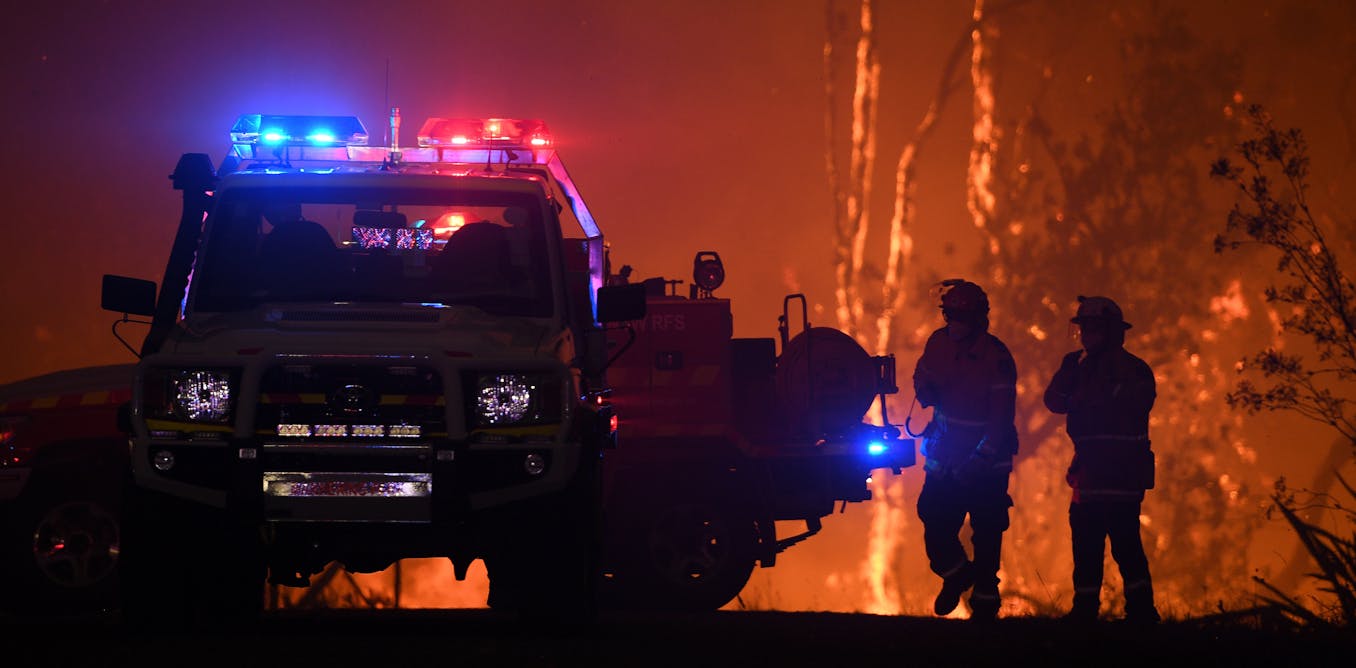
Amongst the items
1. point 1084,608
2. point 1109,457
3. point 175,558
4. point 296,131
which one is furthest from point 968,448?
point 175,558

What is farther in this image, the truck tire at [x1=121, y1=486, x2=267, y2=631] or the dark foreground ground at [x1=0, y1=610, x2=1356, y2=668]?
the truck tire at [x1=121, y1=486, x2=267, y2=631]

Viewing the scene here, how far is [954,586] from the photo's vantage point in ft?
35.4

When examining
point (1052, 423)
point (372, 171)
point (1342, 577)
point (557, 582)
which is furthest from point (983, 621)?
point (1052, 423)

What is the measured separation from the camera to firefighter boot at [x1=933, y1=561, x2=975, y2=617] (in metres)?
10.7

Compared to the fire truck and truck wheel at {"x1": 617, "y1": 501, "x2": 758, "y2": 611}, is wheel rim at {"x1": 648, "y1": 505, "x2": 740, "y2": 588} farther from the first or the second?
the fire truck

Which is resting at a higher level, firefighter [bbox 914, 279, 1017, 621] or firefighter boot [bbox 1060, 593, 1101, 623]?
firefighter [bbox 914, 279, 1017, 621]

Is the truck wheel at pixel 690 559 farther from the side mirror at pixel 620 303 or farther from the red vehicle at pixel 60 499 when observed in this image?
the side mirror at pixel 620 303

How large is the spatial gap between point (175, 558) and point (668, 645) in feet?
7.31

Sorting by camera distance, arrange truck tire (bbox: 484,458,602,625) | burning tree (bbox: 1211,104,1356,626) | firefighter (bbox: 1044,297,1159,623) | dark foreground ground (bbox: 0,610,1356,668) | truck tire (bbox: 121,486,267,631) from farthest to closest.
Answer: burning tree (bbox: 1211,104,1356,626) < firefighter (bbox: 1044,297,1159,623) < truck tire (bbox: 484,458,602,625) < truck tire (bbox: 121,486,267,631) < dark foreground ground (bbox: 0,610,1356,668)

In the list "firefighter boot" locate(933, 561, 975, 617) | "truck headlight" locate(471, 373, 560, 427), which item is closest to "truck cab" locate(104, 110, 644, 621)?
"truck headlight" locate(471, 373, 560, 427)

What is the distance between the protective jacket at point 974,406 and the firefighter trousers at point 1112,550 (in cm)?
58

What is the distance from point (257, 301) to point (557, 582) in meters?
1.94

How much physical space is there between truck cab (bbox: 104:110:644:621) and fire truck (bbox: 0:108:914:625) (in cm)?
1

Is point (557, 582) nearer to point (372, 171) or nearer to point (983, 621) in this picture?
point (372, 171)
